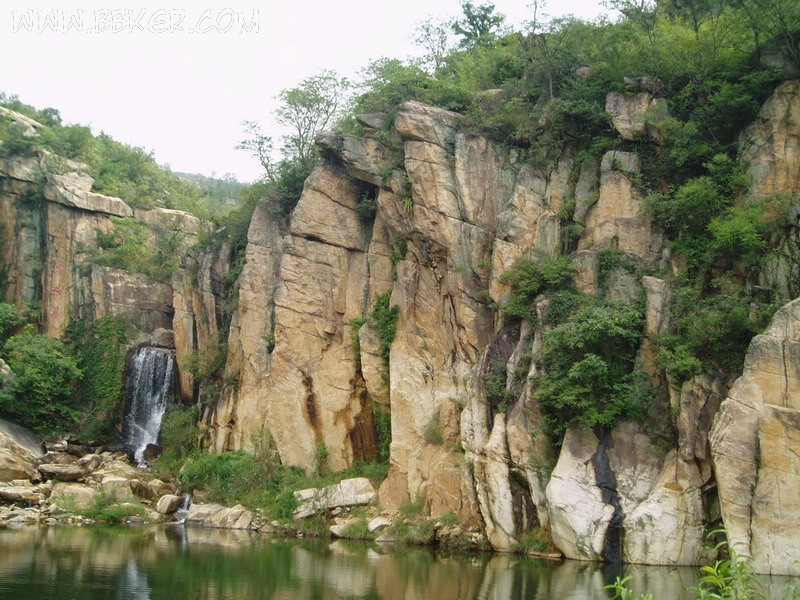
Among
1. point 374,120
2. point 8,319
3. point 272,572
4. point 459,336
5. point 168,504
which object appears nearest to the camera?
point 272,572

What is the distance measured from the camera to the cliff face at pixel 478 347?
20.7 metres

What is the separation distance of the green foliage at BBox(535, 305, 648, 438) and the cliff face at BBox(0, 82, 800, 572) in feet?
1.51

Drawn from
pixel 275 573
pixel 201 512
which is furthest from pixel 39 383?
pixel 275 573

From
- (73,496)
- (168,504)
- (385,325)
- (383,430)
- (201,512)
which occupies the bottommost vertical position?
(201,512)

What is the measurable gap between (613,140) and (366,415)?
46.7ft

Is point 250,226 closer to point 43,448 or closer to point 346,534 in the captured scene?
point 43,448

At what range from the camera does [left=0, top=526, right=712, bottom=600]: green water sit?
1748 centimetres

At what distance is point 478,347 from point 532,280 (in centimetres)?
355

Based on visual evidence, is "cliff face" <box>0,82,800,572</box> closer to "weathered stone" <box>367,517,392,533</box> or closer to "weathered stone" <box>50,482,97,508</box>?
"weathered stone" <box>367,517,392,533</box>

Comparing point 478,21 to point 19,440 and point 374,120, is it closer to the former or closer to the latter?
point 374,120

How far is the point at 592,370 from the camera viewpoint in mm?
23359

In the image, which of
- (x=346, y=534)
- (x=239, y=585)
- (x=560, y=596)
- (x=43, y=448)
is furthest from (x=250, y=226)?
(x=560, y=596)

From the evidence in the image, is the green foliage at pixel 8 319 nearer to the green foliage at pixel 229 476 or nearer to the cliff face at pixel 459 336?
the cliff face at pixel 459 336

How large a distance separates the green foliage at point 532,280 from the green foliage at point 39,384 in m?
23.5
